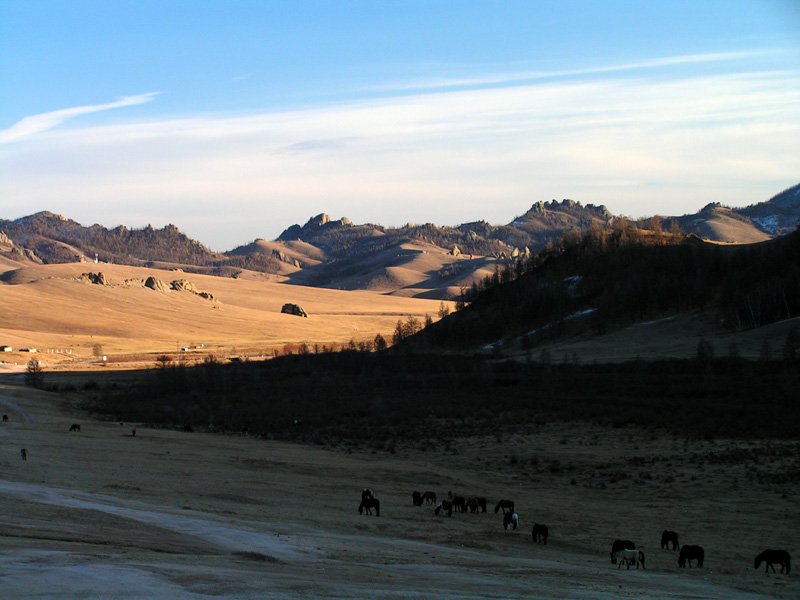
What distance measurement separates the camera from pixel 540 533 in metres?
17.1

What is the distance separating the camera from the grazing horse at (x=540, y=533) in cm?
1706

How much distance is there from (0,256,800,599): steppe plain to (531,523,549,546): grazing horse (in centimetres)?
24

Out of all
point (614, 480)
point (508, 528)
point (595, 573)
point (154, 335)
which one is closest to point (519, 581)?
point (595, 573)

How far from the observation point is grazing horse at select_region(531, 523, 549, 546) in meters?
17.1

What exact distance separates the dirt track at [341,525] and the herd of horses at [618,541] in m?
0.32

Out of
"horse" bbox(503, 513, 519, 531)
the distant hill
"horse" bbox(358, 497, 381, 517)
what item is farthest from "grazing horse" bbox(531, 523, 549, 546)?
the distant hill

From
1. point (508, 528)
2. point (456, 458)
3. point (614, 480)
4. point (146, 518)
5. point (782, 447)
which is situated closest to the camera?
point (146, 518)

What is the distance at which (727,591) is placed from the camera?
12.9 meters

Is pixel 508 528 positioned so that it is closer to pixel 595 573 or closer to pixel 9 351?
pixel 595 573

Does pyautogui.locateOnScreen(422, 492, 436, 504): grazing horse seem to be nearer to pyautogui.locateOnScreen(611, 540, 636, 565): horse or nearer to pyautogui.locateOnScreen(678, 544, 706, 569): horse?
pyautogui.locateOnScreen(611, 540, 636, 565): horse

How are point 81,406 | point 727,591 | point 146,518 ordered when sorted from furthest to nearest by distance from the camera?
point 81,406
point 146,518
point 727,591

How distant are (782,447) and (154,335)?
5165 inches

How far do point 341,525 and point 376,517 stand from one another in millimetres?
1880

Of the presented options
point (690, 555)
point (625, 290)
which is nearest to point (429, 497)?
point (690, 555)
